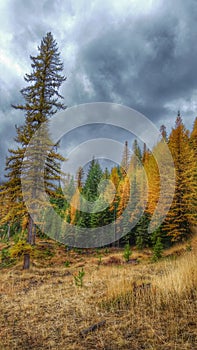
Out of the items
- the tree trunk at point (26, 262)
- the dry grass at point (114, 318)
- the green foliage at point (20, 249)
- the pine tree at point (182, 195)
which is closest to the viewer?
the dry grass at point (114, 318)

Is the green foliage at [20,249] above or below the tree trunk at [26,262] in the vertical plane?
above

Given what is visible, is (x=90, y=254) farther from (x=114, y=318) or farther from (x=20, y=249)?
(x=114, y=318)

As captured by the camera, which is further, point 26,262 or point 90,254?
point 90,254

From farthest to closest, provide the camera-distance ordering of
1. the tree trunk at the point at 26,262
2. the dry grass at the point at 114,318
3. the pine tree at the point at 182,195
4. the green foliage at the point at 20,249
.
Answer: the pine tree at the point at 182,195, the tree trunk at the point at 26,262, the green foliage at the point at 20,249, the dry grass at the point at 114,318

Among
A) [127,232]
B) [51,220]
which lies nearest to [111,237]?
[127,232]

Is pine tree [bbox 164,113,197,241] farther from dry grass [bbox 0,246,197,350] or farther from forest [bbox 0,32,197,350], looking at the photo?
dry grass [bbox 0,246,197,350]

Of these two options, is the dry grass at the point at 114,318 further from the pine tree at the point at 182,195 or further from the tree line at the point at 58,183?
the pine tree at the point at 182,195

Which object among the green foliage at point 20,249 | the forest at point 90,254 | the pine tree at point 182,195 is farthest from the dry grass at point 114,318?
the pine tree at point 182,195

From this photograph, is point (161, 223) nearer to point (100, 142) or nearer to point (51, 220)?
point (100, 142)

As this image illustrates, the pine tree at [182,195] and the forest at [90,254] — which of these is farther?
the pine tree at [182,195]

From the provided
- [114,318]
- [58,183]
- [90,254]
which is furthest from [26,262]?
[90,254]

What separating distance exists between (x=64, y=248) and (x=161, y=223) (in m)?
18.0

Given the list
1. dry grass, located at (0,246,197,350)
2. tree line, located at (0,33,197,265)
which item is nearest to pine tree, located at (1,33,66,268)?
tree line, located at (0,33,197,265)

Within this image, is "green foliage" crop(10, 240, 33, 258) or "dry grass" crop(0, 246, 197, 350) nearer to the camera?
"dry grass" crop(0, 246, 197, 350)
